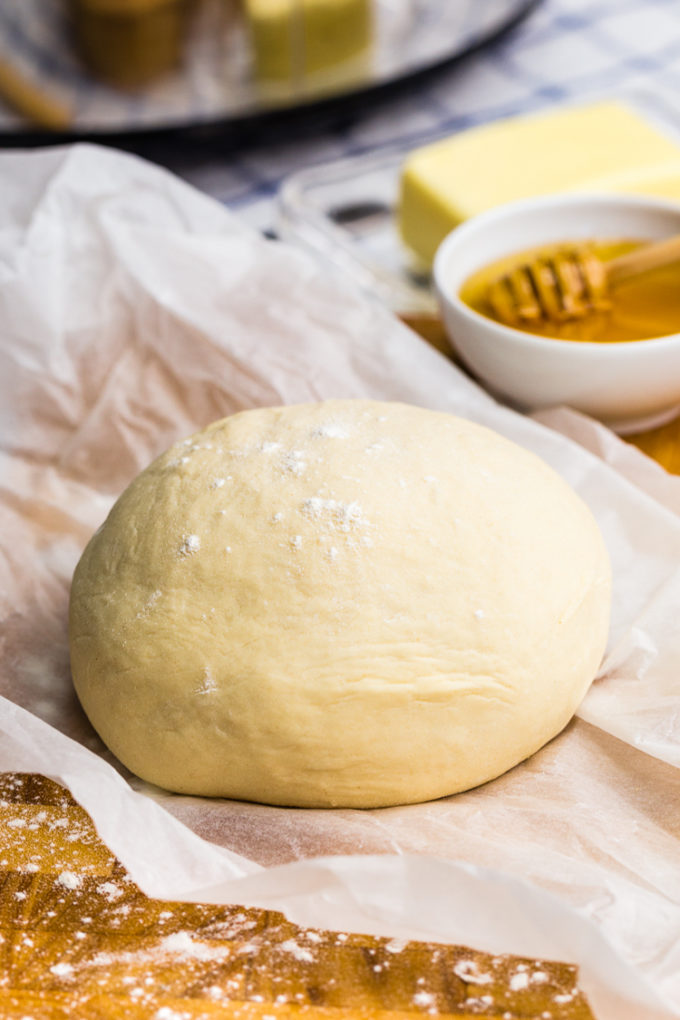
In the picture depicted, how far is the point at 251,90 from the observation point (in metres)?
1.98

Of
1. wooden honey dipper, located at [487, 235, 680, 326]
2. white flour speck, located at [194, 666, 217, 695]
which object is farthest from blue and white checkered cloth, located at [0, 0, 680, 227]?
white flour speck, located at [194, 666, 217, 695]

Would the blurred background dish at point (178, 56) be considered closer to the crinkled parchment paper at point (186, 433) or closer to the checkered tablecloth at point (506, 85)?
the checkered tablecloth at point (506, 85)

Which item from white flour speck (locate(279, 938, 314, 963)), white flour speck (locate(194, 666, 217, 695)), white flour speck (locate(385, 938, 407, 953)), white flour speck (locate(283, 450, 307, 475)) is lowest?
white flour speck (locate(279, 938, 314, 963))

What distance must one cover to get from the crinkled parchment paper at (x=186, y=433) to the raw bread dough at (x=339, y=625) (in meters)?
0.04

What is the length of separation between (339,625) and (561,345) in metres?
0.48

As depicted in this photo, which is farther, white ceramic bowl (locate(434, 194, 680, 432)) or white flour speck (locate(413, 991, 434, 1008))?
white ceramic bowl (locate(434, 194, 680, 432))

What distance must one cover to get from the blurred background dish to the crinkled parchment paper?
2.07 feet

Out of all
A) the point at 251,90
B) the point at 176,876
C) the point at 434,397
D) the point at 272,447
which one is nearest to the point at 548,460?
the point at 434,397

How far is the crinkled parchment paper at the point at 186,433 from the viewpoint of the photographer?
70 centimetres

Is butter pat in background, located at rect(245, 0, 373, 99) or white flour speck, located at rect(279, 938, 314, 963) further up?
butter pat in background, located at rect(245, 0, 373, 99)

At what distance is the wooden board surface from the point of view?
2.34 ft

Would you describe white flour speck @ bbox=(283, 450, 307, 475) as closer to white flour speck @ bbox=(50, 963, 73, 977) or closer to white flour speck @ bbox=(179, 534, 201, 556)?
white flour speck @ bbox=(179, 534, 201, 556)

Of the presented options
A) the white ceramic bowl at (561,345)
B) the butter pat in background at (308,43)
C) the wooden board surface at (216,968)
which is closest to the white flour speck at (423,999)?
the wooden board surface at (216,968)

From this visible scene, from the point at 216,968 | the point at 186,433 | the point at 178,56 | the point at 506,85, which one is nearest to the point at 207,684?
the point at 216,968
